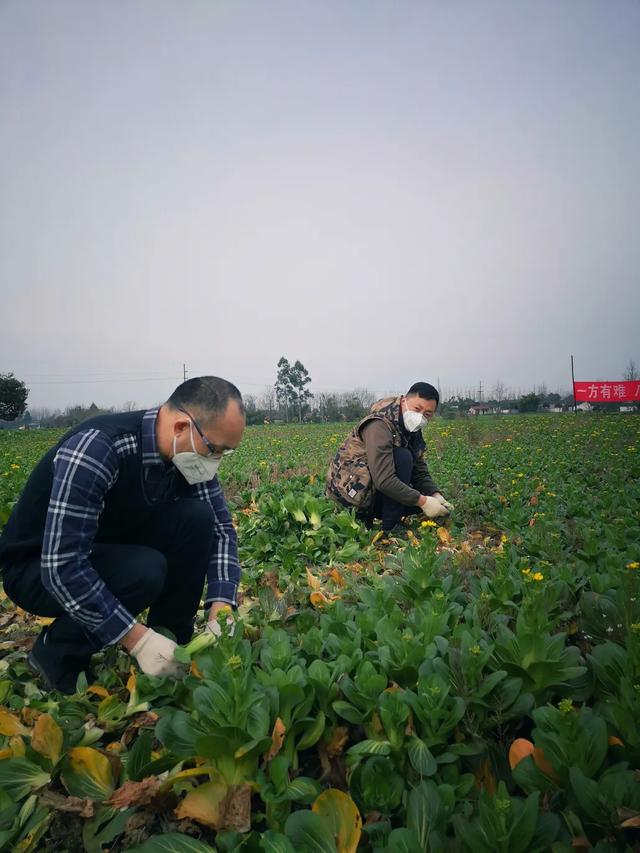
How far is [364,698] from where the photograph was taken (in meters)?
1.67

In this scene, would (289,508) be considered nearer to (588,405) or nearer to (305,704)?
(305,704)

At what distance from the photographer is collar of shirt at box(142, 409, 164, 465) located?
2201 mm

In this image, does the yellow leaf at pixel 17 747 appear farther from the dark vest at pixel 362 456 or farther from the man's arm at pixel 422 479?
the man's arm at pixel 422 479

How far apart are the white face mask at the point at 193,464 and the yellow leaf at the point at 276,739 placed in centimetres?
103

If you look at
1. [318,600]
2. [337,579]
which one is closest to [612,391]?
[337,579]

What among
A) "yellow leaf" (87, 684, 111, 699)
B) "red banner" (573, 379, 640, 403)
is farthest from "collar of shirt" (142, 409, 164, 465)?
"red banner" (573, 379, 640, 403)

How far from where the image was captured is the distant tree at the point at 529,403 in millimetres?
34188

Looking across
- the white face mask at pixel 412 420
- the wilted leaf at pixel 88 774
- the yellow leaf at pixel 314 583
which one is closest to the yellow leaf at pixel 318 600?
the yellow leaf at pixel 314 583

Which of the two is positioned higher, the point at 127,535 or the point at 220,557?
the point at 127,535

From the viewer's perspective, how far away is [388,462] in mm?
4371

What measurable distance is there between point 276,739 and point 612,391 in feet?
81.3

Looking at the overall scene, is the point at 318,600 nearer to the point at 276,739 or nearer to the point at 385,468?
the point at 276,739

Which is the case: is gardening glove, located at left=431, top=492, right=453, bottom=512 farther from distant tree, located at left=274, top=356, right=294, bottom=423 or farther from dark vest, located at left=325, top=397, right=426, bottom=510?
distant tree, located at left=274, top=356, right=294, bottom=423

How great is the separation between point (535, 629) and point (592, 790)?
0.55 meters
